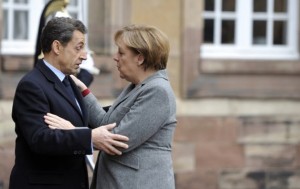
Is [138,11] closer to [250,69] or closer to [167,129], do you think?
[250,69]

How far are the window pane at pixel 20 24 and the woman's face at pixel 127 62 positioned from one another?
4391 millimetres

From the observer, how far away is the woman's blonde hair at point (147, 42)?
13.9 ft

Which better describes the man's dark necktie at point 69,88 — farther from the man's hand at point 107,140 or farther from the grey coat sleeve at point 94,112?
the man's hand at point 107,140

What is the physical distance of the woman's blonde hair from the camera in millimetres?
4238

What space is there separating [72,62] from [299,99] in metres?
5.33

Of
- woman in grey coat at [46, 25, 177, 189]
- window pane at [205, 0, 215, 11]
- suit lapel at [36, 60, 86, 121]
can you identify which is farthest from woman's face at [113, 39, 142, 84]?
window pane at [205, 0, 215, 11]

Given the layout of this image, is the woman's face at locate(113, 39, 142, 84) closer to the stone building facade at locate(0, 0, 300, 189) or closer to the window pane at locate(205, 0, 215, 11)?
the stone building facade at locate(0, 0, 300, 189)

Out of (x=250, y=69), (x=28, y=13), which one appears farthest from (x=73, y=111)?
(x=250, y=69)

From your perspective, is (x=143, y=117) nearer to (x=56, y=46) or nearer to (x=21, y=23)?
(x=56, y=46)

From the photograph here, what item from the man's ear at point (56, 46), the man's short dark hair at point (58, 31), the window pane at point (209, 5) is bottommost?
the man's ear at point (56, 46)

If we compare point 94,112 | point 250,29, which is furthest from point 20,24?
point 94,112

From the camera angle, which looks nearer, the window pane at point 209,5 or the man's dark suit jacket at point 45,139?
the man's dark suit jacket at point 45,139

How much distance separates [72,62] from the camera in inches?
169

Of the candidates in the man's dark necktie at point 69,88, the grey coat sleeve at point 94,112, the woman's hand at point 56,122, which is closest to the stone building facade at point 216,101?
the grey coat sleeve at point 94,112
